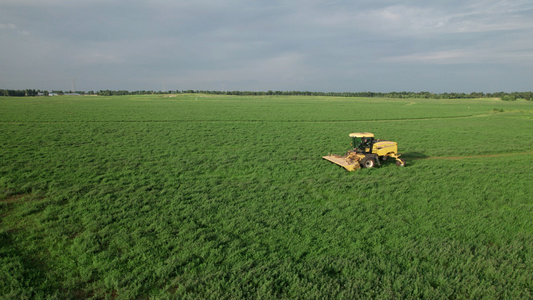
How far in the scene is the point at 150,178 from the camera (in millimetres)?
12797

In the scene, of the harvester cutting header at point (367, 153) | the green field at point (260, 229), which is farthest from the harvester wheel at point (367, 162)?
the green field at point (260, 229)

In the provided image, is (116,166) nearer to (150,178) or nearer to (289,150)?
(150,178)

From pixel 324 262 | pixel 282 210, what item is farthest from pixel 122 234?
Answer: pixel 324 262

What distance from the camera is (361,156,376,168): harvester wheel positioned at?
1479 cm

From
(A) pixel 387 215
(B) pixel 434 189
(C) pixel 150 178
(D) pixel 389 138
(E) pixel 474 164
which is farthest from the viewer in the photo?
(D) pixel 389 138

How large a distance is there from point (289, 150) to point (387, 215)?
34.1 feet

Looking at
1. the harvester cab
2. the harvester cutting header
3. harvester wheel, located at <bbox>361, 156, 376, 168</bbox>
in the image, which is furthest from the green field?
the harvester cab

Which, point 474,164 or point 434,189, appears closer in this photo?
point 434,189

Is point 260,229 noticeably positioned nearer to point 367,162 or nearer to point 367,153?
point 367,162

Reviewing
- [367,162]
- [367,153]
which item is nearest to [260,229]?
[367,162]

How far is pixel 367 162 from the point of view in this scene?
15039mm

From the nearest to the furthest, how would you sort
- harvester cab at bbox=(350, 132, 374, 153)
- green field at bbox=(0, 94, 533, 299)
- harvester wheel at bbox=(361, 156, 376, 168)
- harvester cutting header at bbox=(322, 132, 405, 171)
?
green field at bbox=(0, 94, 533, 299) → harvester wheel at bbox=(361, 156, 376, 168) → harvester cutting header at bbox=(322, 132, 405, 171) → harvester cab at bbox=(350, 132, 374, 153)

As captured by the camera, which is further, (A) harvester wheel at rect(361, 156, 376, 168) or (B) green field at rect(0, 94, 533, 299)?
(A) harvester wheel at rect(361, 156, 376, 168)

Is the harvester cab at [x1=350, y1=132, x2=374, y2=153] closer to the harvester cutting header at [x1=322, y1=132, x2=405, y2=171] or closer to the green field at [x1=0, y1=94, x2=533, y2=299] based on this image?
the harvester cutting header at [x1=322, y1=132, x2=405, y2=171]
